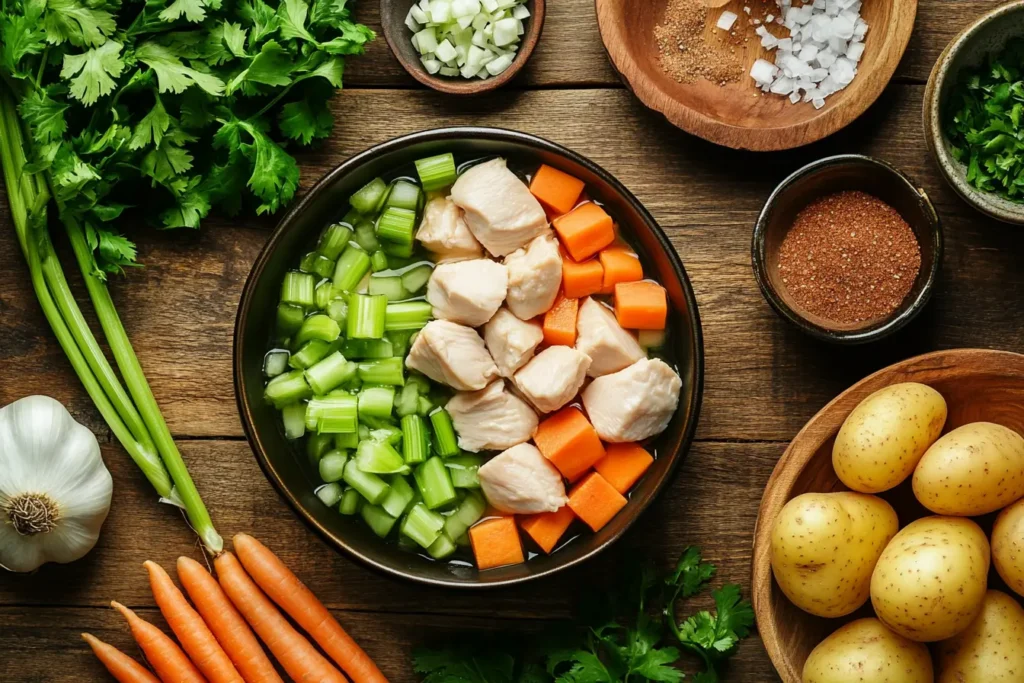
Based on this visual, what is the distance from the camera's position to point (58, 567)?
93.5 inches

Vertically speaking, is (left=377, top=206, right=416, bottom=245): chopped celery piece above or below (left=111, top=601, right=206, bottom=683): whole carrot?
above

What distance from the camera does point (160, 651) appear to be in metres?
2.32

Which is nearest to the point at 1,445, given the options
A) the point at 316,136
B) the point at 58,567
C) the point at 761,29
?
the point at 58,567

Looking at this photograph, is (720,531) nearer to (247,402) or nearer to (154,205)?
(247,402)

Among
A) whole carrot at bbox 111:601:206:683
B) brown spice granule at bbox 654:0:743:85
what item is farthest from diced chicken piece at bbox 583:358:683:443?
whole carrot at bbox 111:601:206:683

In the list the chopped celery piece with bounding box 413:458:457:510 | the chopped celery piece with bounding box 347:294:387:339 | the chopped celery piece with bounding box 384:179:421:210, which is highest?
the chopped celery piece with bounding box 384:179:421:210

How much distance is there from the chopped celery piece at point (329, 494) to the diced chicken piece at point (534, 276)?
25.1 inches

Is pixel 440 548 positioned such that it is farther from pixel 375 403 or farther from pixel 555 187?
pixel 555 187

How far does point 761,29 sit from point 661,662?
162cm

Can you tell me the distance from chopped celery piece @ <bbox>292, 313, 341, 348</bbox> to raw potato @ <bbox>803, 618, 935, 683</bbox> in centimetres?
137

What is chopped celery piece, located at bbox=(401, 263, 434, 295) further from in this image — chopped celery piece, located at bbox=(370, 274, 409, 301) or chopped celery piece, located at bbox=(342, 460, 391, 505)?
chopped celery piece, located at bbox=(342, 460, 391, 505)

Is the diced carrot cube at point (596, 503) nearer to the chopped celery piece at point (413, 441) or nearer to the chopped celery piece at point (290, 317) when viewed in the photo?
the chopped celery piece at point (413, 441)

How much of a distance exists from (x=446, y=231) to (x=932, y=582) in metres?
1.33

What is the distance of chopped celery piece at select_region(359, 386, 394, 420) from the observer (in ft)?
7.22
